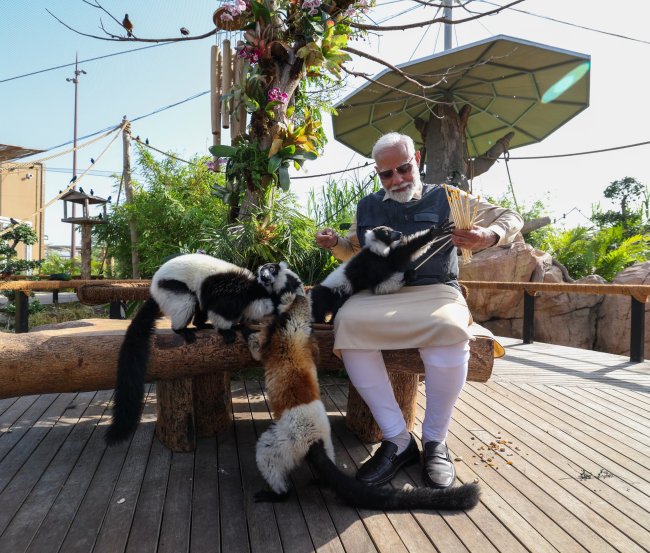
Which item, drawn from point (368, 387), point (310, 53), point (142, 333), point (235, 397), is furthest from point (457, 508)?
point (310, 53)

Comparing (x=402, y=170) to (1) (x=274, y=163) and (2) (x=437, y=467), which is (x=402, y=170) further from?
(1) (x=274, y=163)

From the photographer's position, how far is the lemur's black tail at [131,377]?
2191 mm

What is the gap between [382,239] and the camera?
2.92 metres

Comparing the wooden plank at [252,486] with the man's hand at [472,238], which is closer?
the wooden plank at [252,486]

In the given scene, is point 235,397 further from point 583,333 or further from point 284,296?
point 583,333

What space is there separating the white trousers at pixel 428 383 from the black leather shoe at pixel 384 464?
0.10m

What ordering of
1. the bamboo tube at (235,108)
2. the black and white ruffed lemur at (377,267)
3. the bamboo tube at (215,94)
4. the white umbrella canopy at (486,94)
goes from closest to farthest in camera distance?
the black and white ruffed lemur at (377,267) < the bamboo tube at (235,108) < the bamboo tube at (215,94) < the white umbrella canopy at (486,94)

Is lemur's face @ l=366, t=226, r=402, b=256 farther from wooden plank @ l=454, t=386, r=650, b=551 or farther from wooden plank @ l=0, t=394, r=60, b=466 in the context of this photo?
wooden plank @ l=0, t=394, r=60, b=466

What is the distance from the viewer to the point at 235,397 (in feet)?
13.2

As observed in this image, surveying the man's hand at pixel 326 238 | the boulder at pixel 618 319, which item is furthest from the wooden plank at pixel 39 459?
the boulder at pixel 618 319

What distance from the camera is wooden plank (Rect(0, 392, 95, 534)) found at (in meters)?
2.24

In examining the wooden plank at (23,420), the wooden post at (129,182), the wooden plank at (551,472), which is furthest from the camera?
the wooden post at (129,182)

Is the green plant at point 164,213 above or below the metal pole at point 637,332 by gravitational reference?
above

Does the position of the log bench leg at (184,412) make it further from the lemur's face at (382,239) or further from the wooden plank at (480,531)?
the wooden plank at (480,531)
